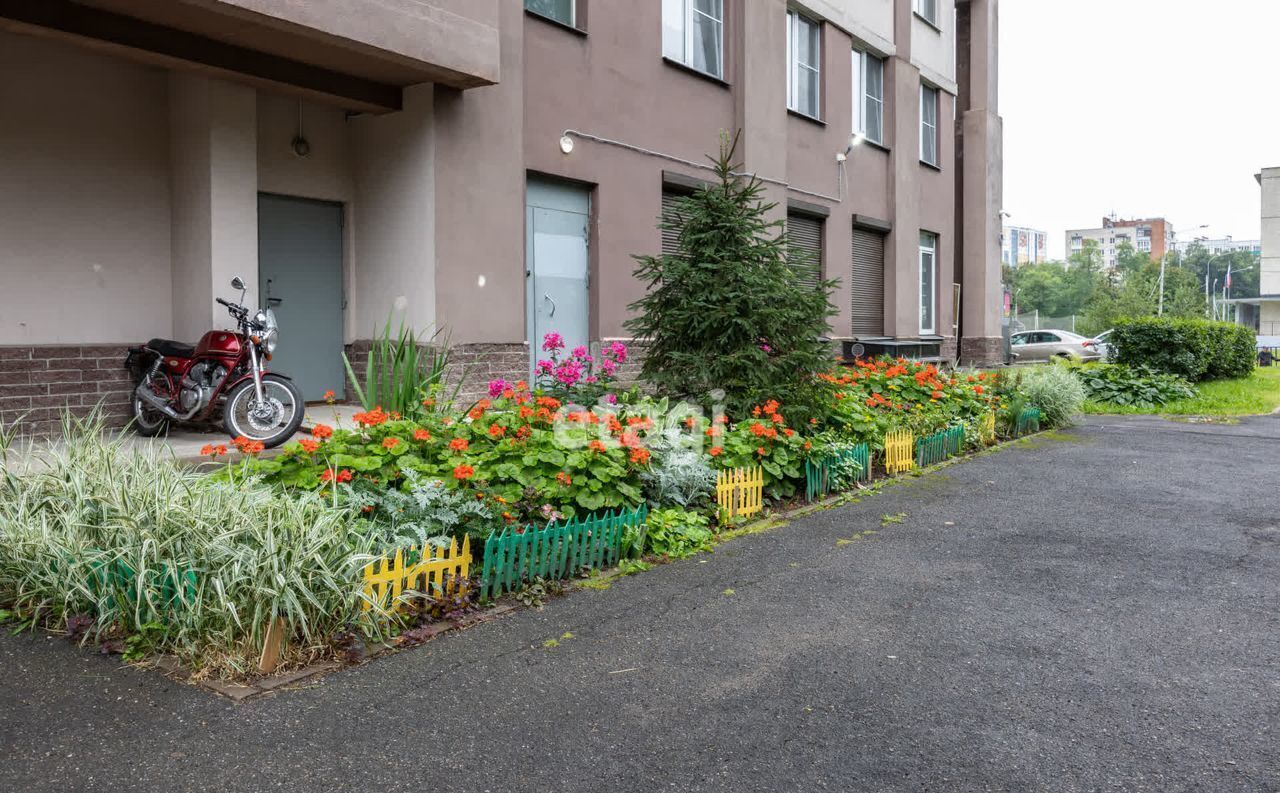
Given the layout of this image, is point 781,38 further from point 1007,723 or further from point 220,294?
point 1007,723

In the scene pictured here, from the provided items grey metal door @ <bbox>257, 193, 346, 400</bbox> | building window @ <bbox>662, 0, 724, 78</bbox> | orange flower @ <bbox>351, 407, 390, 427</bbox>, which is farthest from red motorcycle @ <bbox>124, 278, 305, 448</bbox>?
building window @ <bbox>662, 0, 724, 78</bbox>

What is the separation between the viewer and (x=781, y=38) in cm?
1483

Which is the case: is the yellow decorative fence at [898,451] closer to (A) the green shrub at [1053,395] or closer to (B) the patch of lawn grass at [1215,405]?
(A) the green shrub at [1053,395]

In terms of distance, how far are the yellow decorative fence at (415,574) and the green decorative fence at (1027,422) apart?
9716 millimetres

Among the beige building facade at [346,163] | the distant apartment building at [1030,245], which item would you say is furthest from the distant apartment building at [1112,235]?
the beige building facade at [346,163]


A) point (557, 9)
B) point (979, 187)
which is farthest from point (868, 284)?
point (557, 9)

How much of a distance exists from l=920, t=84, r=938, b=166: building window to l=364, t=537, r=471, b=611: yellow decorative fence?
1747 cm

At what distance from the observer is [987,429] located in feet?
38.5

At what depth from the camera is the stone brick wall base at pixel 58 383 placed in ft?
27.2

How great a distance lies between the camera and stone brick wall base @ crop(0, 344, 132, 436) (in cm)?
829

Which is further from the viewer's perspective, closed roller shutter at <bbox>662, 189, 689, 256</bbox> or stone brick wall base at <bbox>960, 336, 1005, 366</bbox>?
stone brick wall base at <bbox>960, 336, 1005, 366</bbox>

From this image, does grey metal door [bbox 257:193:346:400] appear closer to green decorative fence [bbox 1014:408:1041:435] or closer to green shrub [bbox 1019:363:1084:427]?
green decorative fence [bbox 1014:408:1041:435]

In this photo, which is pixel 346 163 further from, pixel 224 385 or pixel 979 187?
pixel 979 187

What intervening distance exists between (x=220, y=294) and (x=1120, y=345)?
56.6ft
